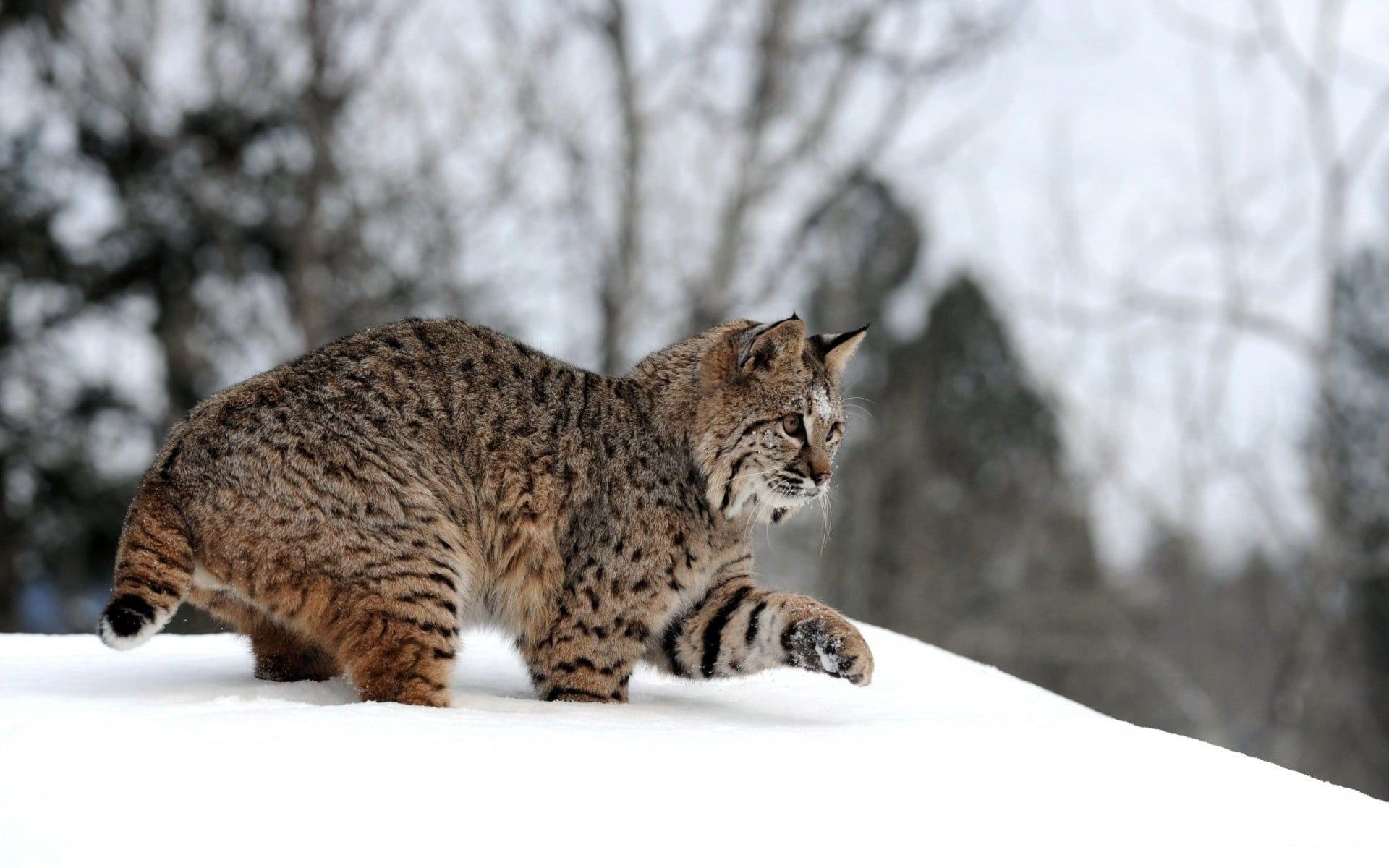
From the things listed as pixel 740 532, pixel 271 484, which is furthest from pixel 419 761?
pixel 740 532

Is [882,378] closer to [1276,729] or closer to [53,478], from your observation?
[1276,729]

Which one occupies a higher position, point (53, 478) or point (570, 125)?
point (570, 125)

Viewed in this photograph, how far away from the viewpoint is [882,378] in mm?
24938

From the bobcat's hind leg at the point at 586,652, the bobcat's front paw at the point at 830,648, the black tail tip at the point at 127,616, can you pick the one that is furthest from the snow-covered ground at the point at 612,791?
the bobcat's hind leg at the point at 586,652

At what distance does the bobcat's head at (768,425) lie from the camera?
491cm

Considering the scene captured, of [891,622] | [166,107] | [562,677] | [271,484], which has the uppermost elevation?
[166,107]

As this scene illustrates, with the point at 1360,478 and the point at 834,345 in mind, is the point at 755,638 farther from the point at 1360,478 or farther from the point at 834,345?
the point at 1360,478

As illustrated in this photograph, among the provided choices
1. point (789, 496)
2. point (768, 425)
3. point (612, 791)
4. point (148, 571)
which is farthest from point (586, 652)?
point (612, 791)

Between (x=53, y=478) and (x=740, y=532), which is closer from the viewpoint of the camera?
(x=740, y=532)

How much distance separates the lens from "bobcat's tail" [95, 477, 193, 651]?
12.6ft

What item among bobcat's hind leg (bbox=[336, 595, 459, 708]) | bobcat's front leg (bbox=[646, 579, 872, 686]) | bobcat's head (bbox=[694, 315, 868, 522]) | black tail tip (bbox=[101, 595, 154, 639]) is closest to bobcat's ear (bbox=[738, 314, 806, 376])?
bobcat's head (bbox=[694, 315, 868, 522])

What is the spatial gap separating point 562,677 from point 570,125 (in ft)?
38.8

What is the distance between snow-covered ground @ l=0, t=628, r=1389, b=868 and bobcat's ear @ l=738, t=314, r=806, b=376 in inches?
57.4

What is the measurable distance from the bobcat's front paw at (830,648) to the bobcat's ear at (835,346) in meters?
1.10
